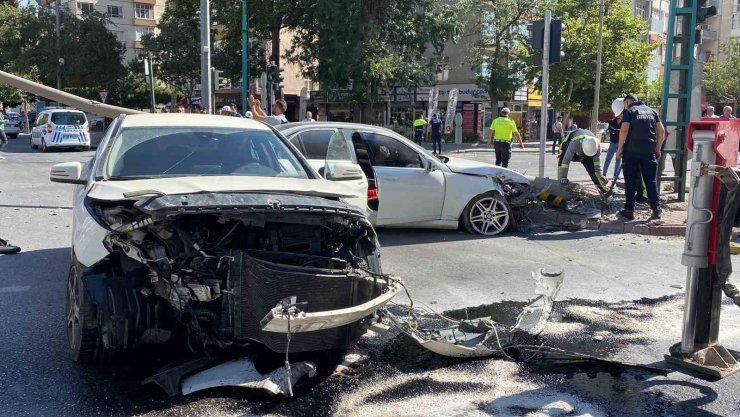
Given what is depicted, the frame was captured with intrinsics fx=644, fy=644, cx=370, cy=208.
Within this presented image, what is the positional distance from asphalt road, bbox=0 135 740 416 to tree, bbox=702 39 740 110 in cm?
5333

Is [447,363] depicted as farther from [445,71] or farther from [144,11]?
[144,11]

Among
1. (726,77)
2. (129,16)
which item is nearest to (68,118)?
(129,16)

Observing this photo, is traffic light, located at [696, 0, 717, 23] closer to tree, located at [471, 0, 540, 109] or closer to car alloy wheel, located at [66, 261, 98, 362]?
car alloy wheel, located at [66, 261, 98, 362]

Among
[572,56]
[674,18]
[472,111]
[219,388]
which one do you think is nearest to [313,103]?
[472,111]

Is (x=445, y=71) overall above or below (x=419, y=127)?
above

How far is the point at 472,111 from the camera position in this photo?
47.2 meters

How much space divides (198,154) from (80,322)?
5.39ft

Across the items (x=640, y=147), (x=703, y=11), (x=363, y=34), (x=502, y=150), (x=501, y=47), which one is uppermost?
(x=501, y=47)

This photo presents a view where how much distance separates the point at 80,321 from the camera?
3998 millimetres

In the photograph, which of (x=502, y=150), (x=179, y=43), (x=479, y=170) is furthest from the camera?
(x=179, y=43)

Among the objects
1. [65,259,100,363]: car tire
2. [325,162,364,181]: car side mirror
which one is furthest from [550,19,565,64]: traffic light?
[65,259,100,363]: car tire

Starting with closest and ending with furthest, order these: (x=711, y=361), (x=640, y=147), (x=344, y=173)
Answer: (x=711, y=361), (x=344, y=173), (x=640, y=147)

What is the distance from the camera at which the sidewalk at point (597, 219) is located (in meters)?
9.63

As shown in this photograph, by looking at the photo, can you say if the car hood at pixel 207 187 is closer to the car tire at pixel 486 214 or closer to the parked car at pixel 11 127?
the car tire at pixel 486 214
